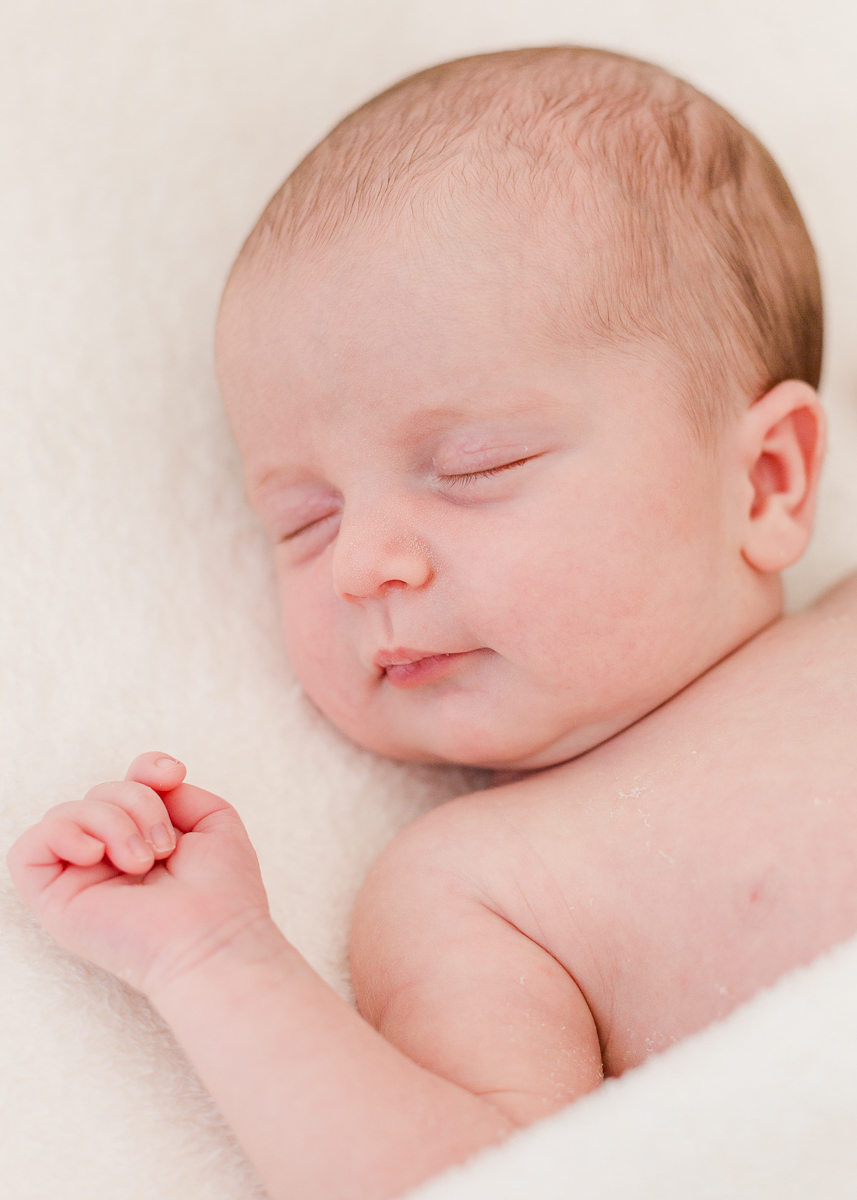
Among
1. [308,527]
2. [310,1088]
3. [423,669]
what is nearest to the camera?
[310,1088]

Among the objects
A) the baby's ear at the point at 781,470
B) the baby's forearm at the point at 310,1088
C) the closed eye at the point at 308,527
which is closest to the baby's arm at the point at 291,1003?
the baby's forearm at the point at 310,1088

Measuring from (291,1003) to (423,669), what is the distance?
0.39 metres

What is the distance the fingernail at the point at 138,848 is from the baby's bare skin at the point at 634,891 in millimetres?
276

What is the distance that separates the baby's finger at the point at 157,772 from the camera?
106 centimetres

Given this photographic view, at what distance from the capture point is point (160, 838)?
1003mm

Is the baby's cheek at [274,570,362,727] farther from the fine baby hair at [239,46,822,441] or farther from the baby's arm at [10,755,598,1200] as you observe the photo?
the fine baby hair at [239,46,822,441]

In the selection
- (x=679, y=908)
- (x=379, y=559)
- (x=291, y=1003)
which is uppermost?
(x=379, y=559)

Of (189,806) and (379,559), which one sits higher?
(379,559)

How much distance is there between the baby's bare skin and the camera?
100 cm

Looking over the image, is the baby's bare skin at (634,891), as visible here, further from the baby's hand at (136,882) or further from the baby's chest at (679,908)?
the baby's hand at (136,882)

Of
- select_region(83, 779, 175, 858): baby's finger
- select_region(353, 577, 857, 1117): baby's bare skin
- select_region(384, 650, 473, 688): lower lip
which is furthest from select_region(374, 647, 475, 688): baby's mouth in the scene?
select_region(83, 779, 175, 858): baby's finger

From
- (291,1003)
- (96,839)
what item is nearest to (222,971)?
(291,1003)

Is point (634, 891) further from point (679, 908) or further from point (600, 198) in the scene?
point (600, 198)

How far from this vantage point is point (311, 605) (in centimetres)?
127
